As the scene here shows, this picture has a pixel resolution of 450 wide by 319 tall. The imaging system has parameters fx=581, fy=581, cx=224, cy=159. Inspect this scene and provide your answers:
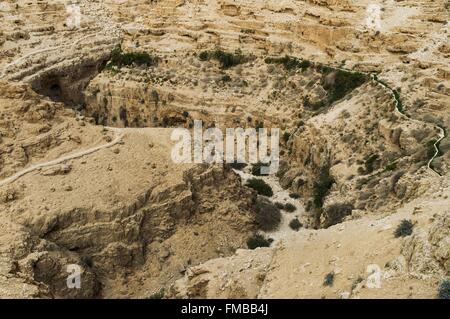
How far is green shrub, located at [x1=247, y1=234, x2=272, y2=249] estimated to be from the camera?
25.1m

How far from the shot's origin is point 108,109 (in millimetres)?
43500

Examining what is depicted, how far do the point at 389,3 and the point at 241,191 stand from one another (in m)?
21.4

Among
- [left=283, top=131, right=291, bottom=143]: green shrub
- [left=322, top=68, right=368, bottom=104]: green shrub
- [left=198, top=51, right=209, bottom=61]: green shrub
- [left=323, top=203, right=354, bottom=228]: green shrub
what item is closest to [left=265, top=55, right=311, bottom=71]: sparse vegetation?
[left=322, top=68, right=368, bottom=104]: green shrub

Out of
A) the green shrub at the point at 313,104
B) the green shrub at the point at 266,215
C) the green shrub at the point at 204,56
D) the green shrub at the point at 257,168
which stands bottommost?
the green shrub at the point at 257,168

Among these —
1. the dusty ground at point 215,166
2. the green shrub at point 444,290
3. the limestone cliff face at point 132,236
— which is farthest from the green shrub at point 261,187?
the green shrub at point 444,290

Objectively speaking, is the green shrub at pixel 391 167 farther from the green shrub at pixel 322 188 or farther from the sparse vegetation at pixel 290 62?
the sparse vegetation at pixel 290 62

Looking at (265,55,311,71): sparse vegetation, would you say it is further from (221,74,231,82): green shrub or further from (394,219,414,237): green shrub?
(394,219,414,237): green shrub

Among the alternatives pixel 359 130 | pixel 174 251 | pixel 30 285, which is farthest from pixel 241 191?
pixel 30 285

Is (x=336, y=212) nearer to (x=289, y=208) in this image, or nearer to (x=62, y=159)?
(x=289, y=208)

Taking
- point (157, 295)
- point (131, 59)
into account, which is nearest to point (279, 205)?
point (157, 295)

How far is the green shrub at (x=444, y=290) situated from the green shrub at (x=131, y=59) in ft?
114

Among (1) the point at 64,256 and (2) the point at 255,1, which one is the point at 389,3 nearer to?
(2) the point at 255,1

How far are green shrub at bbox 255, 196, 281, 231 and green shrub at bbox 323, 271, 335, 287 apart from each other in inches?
467

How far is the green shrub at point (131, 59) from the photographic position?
44406mm
